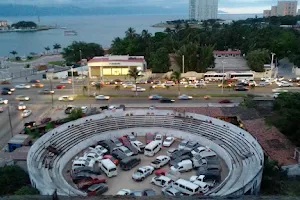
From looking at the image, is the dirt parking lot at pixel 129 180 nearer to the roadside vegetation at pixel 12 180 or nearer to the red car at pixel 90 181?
the red car at pixel 90 181

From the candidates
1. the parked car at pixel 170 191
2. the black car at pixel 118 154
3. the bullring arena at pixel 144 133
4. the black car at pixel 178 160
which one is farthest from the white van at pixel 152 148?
the parked car at pixel 170 191

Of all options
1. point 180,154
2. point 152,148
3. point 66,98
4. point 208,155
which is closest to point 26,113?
point 66,98

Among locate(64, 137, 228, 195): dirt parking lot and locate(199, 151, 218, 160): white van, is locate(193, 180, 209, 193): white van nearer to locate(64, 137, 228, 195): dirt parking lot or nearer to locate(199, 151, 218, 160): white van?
locate(64, 137, 228, 195): dirt parking lot

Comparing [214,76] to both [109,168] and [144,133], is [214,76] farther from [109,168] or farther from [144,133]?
[109,168]

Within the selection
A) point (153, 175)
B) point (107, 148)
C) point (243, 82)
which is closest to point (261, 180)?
point (153, 175)

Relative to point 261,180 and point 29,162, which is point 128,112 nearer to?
point 29,162

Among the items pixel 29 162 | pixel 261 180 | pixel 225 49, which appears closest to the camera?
pixel 261 180

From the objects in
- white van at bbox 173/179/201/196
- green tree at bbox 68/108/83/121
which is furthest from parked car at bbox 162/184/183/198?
green tree at bbox 68/108/83/121
